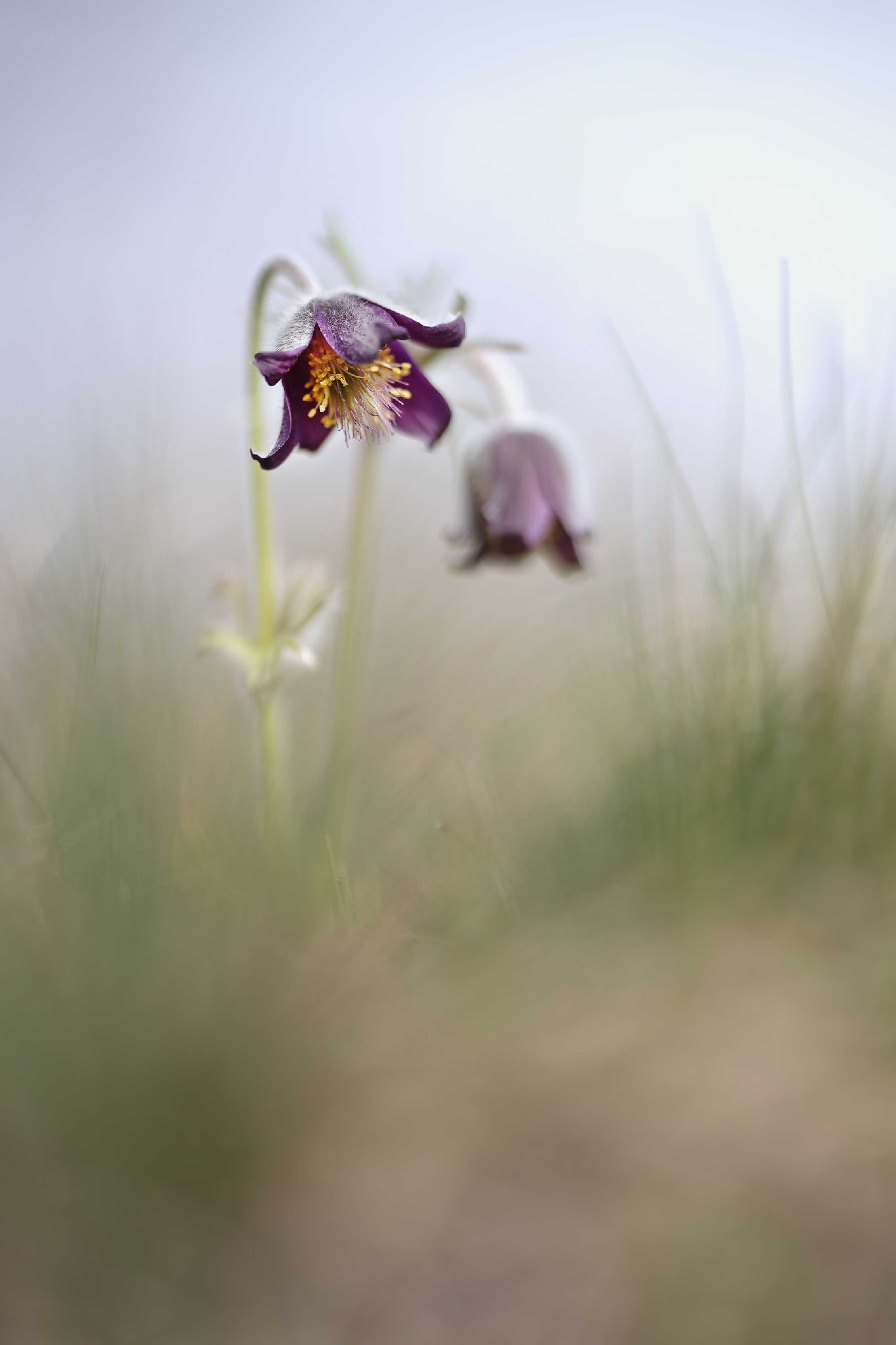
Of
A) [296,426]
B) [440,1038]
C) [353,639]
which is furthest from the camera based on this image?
[353,639]

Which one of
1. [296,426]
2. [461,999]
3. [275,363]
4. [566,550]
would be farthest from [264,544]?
[461,999]

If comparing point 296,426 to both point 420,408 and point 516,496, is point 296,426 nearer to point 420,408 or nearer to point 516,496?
point 420,408

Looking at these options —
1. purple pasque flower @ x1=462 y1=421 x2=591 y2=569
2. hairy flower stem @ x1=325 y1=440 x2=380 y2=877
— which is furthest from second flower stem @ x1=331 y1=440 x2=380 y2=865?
purple pasque flower @ x1=462 y1=421 x2=591 y2=569

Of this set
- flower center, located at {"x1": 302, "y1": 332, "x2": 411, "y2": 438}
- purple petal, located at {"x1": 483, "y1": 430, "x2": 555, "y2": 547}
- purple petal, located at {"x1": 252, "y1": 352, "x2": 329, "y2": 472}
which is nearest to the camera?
purple petal, located at {"x1": 252, "y1": 352, "x2": 329, "y2": 472}

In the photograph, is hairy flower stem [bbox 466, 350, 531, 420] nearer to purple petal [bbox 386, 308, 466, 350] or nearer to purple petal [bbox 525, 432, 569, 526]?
purple petal [bbox 525, 432, 569, 526]

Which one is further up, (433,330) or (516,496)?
(433,330)

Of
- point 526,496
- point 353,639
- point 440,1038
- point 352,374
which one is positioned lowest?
point 440,1038
